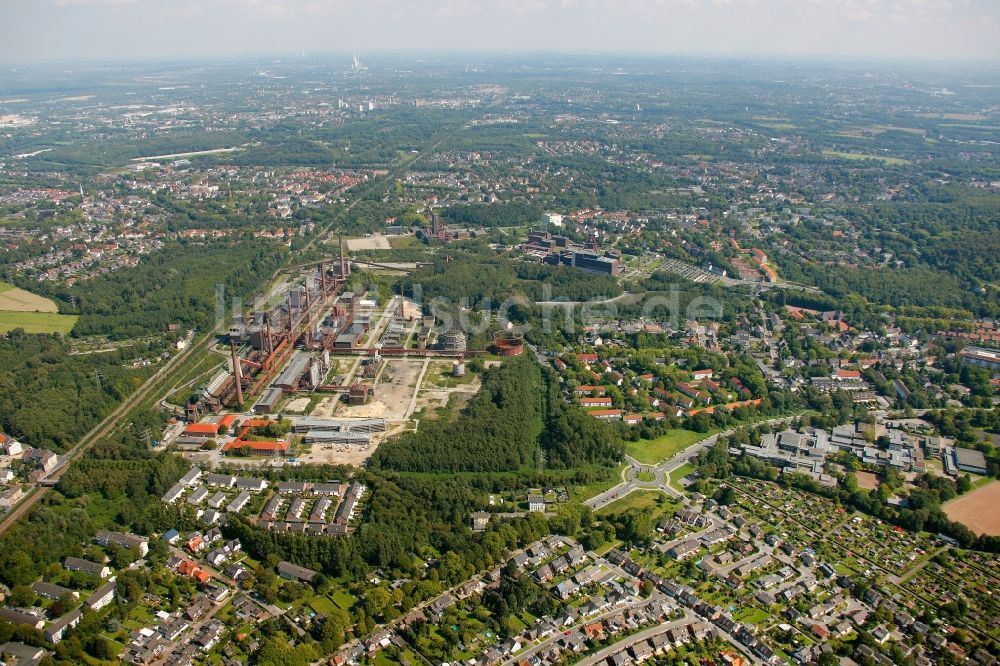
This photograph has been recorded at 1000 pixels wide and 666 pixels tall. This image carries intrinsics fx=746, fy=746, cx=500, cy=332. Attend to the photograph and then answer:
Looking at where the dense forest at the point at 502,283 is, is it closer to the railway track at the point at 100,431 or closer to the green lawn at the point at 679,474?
the railway track at the point at 100,431

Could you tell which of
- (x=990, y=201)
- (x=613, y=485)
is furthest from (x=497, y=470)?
(x=990, y=201)

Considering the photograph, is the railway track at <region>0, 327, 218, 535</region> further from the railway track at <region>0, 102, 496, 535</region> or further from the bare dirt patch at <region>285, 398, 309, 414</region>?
the bare dirt patch at <region>285, 398, 309, 414</region>

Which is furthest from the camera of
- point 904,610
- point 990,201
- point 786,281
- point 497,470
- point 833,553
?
point 990,201

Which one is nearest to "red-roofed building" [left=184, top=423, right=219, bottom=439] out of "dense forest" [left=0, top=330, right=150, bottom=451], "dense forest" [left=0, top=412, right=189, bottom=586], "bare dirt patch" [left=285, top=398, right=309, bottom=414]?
"dense forest" [left=0, top=412, right=189, bottom=586]

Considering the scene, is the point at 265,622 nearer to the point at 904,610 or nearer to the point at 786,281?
the point at 904,610

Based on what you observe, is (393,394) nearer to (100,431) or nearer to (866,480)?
(100,431)

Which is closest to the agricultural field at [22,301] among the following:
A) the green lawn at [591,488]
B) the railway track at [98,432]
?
the railway track at [98,432]

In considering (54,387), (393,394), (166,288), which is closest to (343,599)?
(393,394)
